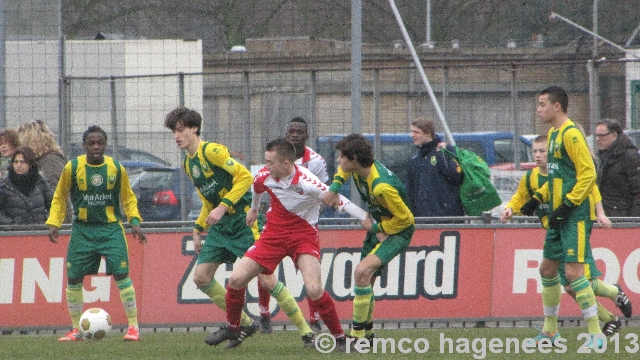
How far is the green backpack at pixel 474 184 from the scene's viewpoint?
984 centimetres

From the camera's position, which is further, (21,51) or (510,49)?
(510,49)

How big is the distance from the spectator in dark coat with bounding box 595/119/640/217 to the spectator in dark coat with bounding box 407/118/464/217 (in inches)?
57.7

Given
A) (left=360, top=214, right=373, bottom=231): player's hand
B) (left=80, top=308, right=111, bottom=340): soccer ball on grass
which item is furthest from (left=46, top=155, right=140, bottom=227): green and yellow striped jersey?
(left=360, top=214, right=373, bottom=231): player's hand

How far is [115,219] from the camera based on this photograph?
930cm

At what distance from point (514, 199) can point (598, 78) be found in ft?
9.42

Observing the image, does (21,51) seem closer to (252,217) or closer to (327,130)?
(327,130)

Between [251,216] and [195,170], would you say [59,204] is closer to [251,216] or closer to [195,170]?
[195,170]

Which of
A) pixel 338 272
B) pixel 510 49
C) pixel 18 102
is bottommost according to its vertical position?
pixel 338 272

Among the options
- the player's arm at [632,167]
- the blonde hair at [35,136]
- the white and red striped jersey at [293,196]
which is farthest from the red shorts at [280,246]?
the player's arm at [632,167]

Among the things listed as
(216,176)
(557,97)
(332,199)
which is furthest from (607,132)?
(216,176)

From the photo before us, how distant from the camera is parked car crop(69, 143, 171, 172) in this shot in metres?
12.2

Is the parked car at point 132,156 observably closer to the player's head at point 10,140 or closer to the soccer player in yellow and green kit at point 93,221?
the player's head at point 10,140

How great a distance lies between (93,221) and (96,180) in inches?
14.1

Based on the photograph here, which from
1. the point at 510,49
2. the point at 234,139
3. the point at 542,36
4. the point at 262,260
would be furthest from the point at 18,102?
the point at 542,36
